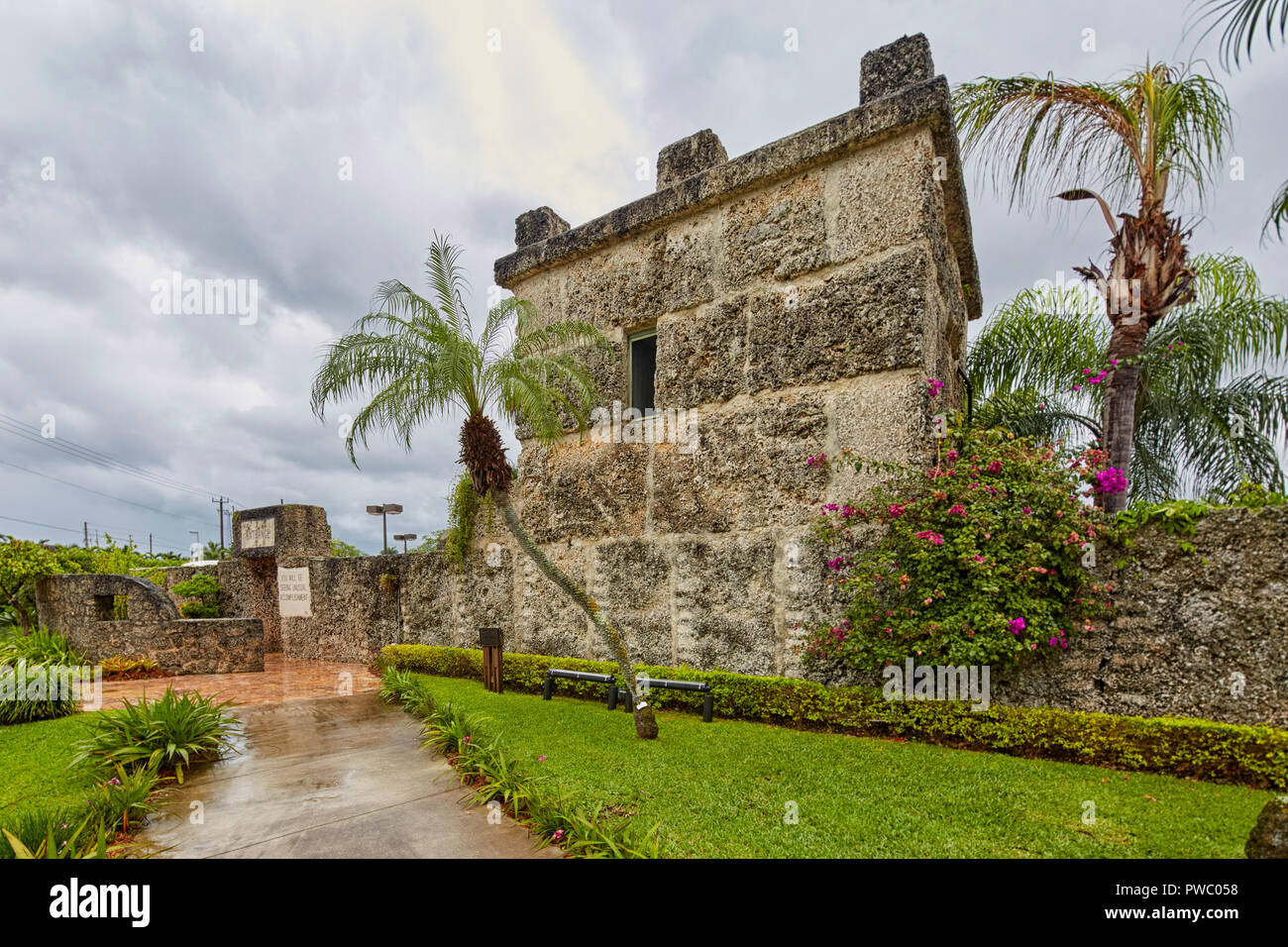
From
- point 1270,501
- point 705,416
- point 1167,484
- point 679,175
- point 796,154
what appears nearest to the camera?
point 1270,501

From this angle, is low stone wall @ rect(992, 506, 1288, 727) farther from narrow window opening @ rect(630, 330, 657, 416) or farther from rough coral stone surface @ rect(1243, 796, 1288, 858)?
narrow window opening @ rect(630, 330, 657, 416)

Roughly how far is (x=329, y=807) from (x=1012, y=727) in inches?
186

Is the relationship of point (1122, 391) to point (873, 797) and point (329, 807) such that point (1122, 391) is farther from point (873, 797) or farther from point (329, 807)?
point (329, 807)

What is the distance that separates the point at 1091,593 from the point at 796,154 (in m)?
4.79

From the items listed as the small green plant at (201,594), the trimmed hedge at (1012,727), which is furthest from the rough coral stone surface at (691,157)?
the small green plant at (201,594)

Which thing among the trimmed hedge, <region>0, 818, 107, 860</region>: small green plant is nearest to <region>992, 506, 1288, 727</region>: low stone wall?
the trimmed hedge

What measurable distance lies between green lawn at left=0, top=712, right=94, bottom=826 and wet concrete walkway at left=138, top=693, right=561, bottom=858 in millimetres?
600

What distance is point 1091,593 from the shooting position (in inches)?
180

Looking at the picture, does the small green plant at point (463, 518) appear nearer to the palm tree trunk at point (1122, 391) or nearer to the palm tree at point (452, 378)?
the palm tree at point (452, 378)

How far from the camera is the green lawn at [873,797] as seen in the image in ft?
9.87

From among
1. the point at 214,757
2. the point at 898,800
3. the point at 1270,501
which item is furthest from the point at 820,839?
the point at 214,757

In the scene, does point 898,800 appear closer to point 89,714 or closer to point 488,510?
point 488,510

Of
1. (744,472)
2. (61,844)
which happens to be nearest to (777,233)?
(744,472)

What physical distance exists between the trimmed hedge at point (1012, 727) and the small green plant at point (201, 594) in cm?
1003
